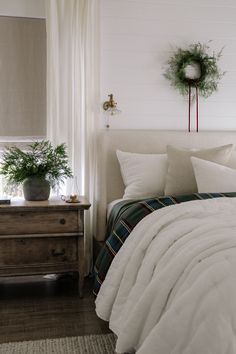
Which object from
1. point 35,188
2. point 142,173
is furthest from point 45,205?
point 142,173

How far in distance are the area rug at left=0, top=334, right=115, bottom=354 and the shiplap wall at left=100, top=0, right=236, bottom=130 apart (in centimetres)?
197

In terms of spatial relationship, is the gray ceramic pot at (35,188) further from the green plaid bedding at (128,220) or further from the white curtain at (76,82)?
the green plaid bedding at (128,220)

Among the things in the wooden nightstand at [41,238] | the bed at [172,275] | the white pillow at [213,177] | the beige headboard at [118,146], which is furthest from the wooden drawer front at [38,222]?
the white pillow at [213,177]

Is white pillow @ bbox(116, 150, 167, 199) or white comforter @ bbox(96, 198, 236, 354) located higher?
white pillow @ bbox(116, 150, 167, 199)

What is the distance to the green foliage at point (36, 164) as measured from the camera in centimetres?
332

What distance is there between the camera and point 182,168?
334 centimetres

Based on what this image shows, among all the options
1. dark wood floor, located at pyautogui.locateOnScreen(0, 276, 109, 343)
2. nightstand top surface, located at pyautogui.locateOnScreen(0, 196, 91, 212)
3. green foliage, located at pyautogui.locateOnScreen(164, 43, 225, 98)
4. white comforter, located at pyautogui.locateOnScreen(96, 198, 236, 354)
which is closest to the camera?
white comforter, located at pyautogui.locateOnScreen(96, 198, 236, 354)

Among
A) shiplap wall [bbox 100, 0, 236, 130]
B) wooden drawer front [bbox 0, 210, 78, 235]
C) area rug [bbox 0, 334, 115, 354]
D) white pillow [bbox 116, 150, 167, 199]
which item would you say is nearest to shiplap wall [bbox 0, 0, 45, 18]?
shiplap wall [bbox 100, 0, 236, 130]

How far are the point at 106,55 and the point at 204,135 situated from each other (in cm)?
112

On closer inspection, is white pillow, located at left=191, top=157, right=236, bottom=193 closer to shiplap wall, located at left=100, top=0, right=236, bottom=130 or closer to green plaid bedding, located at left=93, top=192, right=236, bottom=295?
green plaid bedding, located at left=93, top=192, right=236, bottom=295

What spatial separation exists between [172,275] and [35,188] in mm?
1801

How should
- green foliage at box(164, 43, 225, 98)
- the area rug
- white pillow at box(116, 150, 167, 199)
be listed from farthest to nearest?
green foliage at box(164, 43, 225, 98)
white pillow at box(116, 150, 167, 199)
the area rug

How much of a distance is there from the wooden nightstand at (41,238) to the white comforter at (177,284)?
2.65 feet

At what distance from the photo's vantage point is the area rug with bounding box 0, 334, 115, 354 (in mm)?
2416
